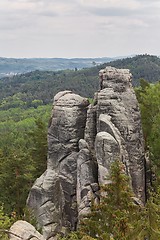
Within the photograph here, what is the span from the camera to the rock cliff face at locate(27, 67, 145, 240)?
30.0m

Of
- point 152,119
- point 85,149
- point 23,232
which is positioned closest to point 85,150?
point 85,149

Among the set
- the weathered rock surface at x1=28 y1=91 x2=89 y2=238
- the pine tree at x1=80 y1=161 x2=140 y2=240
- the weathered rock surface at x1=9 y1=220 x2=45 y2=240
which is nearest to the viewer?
the weathered rock surface at x1=9 y1=220 x2=45 y2=240

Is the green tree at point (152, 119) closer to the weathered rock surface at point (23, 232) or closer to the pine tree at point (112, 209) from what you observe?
the pine tree at point (112, 209)

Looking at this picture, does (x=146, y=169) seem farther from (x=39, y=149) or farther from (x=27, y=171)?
(x=39, y=149)

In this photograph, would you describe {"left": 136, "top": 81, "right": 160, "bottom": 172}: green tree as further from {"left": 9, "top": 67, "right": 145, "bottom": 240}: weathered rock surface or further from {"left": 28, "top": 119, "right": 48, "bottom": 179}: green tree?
{"left": 28, "top": 119, "right": 48, "bottom": 179}: green tree

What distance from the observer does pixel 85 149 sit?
103 feet

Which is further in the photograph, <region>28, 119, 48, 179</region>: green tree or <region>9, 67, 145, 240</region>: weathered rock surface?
<region>28, 119, 48, 179</region>: green tree

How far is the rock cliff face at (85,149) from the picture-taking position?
3005cm

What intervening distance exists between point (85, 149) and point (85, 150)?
0.43ft

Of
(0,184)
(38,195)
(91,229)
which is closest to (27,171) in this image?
(0,184)

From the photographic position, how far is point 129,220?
22.4m

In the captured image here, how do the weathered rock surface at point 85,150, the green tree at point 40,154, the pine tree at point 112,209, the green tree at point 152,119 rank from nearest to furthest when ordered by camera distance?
the pine tree at point 112,209
the weathered rock surface at point 85,150
the green tree at point 152,119
the green tree at point 40,154

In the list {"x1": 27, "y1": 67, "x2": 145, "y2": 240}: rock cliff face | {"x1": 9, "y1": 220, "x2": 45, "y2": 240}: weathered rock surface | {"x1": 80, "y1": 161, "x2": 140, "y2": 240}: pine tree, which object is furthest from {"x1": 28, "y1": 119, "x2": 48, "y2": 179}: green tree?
{"x1": 9, "y1": 220, "x2": 45, "y2": 240}: weathered rock surface

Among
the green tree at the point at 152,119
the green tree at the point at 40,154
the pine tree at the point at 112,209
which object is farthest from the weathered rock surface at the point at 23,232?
the green tree at the point at 40,154
